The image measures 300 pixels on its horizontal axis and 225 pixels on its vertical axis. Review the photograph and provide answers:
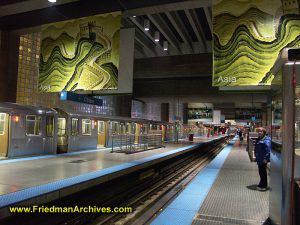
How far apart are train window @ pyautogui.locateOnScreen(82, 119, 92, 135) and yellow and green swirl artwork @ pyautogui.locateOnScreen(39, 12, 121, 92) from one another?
5542 millimetres

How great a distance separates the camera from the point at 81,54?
8547 millimetres

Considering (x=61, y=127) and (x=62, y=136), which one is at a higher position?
(x=61, y=127)

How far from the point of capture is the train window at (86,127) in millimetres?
14373

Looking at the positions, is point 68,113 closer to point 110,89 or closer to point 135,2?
point 110,89

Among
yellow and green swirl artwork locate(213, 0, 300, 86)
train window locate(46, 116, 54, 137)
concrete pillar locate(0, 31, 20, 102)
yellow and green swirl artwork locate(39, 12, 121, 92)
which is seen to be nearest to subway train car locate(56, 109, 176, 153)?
train window locate(46, 116, 54, 137)

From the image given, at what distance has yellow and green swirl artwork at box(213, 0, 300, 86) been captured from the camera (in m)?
6.36

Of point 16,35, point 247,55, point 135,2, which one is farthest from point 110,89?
point 16,35

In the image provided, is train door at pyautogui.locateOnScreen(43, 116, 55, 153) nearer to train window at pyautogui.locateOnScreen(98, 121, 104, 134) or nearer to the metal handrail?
the metal handrail

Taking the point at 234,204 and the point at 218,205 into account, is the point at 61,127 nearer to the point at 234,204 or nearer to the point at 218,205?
the point at 218,205

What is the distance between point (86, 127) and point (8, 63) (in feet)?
17.0

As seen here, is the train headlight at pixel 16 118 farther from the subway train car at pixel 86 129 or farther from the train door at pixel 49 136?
the subway train car at pixel 86 129

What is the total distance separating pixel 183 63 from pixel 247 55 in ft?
38.5

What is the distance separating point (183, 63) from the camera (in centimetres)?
→ 1828

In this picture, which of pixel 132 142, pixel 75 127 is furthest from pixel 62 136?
pixel 132 142
